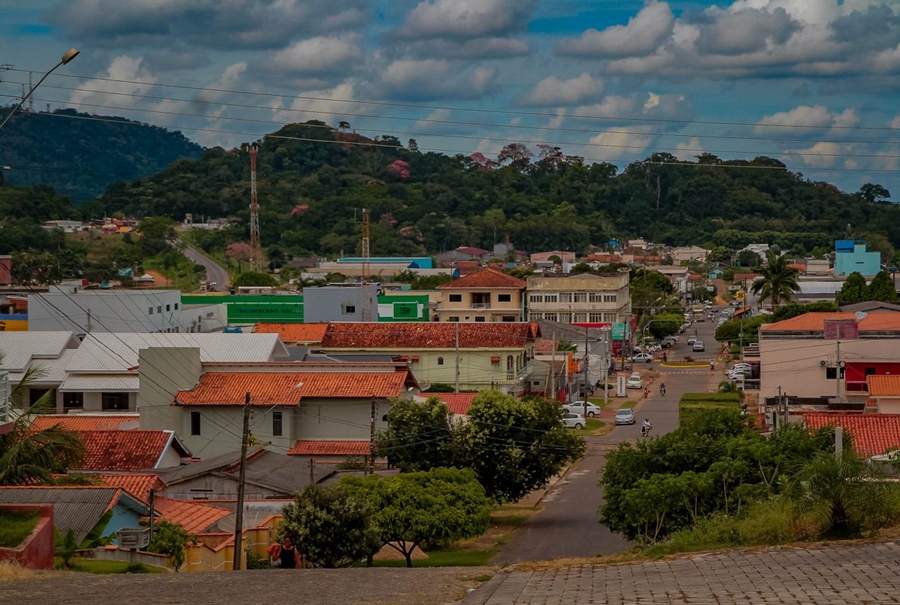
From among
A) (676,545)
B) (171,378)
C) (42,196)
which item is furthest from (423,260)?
(676,545)

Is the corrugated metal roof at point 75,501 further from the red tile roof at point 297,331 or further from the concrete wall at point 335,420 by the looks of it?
the red tile roof at point 297,331

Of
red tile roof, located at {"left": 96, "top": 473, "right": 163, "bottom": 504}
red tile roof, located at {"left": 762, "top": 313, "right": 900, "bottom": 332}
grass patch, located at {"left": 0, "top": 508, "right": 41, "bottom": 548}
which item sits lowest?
red tile roof, located at {"left": 96, "top": 473, "right": 163, "bottom": 504}

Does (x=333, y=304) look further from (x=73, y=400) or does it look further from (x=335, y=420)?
(x=335, y=420)

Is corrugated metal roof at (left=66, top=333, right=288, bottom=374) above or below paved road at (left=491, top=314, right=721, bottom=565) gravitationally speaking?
above

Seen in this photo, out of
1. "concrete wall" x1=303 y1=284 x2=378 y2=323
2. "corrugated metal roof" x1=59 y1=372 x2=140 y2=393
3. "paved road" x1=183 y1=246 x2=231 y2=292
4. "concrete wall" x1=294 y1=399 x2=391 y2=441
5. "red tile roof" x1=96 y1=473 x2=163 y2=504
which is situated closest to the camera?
"red tile roof" x1=96 y1=473 x2=163 y2=504

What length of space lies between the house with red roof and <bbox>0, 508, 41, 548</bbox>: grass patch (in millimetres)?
27148

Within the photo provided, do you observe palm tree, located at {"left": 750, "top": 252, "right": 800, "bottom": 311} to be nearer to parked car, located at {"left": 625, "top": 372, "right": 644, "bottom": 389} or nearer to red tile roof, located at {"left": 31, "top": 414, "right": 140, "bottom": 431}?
parked car, located at {"left": 625, "top": 372, "right": 644, "bottom": 389}

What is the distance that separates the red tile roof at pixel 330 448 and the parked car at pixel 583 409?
18.1 m

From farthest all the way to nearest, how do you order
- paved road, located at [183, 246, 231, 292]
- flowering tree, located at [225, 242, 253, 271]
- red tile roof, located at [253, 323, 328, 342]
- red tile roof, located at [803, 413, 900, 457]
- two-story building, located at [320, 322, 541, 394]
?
1. flowering tree, located at [225, 242, 253, 271]
2. paved road, located at [183, 246, 231, 292]
3. red tile roof, located at [253, 323, 328, 342]
4. two-story building, located at [320, 322, 541, 394]
5. red tile roof, located at [803, 413, 900, 457]

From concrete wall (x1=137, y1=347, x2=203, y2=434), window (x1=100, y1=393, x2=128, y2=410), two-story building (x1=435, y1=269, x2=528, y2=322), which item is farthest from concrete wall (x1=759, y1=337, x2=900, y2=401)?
two-story building (x1=435, y1=269, x2=528, y2=322)

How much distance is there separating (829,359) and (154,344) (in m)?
24.0

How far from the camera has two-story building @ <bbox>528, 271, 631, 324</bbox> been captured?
267ft

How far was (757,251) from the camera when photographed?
565 feet

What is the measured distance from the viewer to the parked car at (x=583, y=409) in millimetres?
53812
